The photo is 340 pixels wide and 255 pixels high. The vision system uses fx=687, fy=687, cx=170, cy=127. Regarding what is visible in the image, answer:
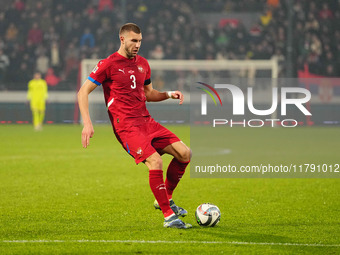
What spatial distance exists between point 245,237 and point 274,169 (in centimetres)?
698

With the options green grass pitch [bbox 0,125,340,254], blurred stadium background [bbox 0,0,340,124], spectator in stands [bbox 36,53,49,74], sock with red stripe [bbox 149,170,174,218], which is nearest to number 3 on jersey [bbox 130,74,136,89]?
sock with red stripe [bbox 149,170,174,218]

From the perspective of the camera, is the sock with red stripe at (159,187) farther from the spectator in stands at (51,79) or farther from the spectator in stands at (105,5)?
the spectator in stands at (105,5)

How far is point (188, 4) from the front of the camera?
3288 centimetres

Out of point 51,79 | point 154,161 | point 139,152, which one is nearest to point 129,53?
point 139,152

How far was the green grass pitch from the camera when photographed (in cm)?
604

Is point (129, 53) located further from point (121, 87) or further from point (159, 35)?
point (159, 35)

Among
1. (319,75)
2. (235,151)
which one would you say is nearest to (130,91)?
(235,151)

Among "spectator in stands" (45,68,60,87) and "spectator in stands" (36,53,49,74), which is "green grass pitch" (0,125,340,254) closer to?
"spectator in stands" (45,68,60,87)

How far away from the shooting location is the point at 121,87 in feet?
23.6

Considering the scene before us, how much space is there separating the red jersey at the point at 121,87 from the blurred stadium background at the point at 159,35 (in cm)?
2006

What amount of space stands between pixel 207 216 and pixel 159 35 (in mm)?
24906

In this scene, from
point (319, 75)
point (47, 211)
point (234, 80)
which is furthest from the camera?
point (319, 75)

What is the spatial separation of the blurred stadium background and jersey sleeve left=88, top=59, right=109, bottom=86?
20219 mm

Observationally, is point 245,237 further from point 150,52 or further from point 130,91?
point 150,52
